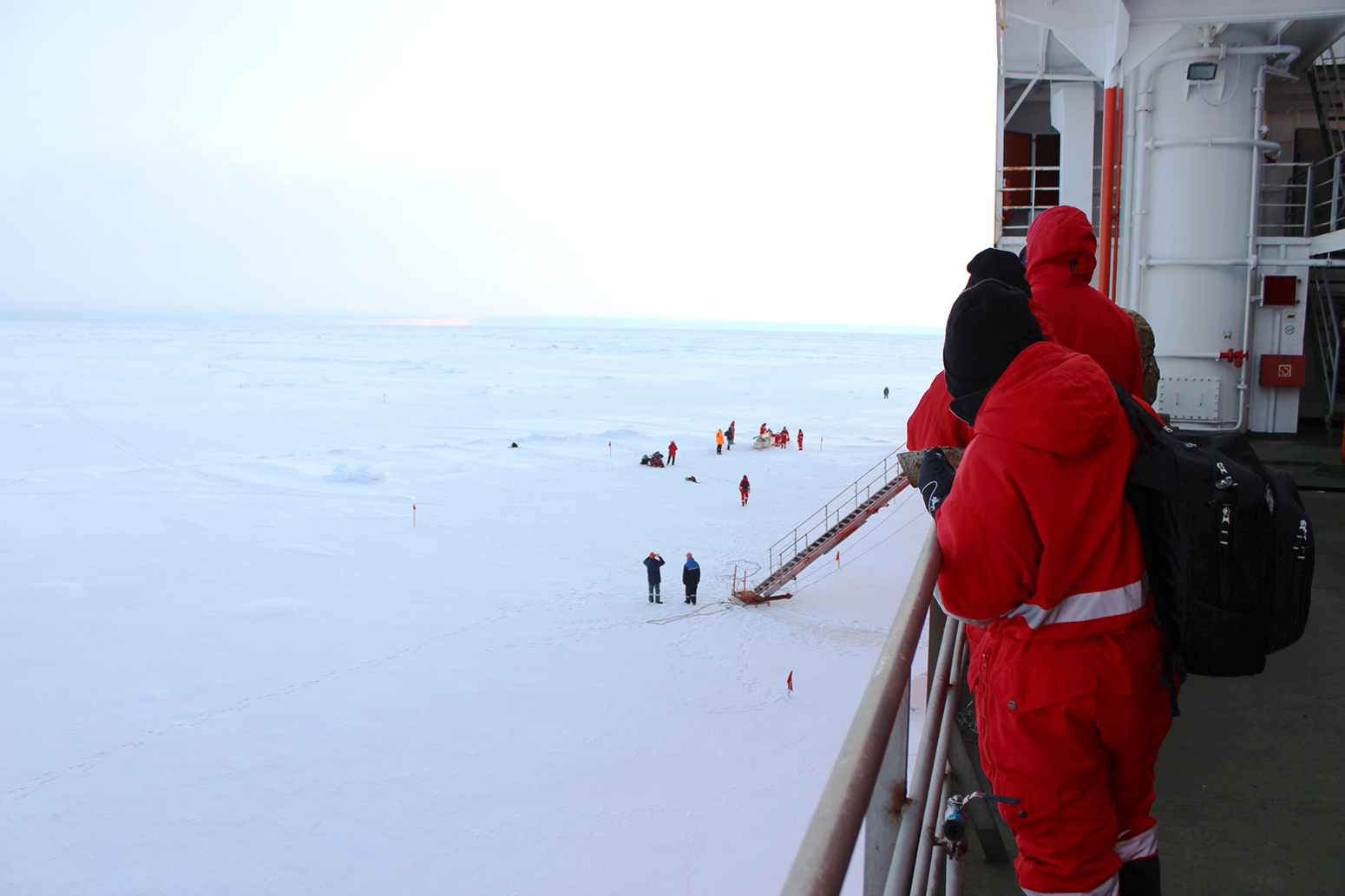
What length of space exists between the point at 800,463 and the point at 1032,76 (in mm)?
17734

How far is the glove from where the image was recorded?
6.30 ft

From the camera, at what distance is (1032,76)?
1088 cm

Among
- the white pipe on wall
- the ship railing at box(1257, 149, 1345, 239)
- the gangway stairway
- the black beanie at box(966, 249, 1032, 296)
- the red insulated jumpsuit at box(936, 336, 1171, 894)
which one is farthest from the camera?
the gangway stairway

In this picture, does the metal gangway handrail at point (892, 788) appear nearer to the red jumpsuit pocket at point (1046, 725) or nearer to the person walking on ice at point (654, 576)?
the red jumpsuit pocket at point (1046, 725)

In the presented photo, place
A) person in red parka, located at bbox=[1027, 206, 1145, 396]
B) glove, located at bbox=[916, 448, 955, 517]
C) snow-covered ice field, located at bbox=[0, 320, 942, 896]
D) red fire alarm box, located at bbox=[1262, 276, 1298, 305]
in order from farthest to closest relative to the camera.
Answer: red fire alarm box, located at bbox=[1262, 276, 1298, 305], snow-covered ice field, located at bbox=[0, 320, 942, 896], person in red parka, located at bbox=[1027, 206, 1145, 396], glove, located at bbox=[916, 448, 955, 517]

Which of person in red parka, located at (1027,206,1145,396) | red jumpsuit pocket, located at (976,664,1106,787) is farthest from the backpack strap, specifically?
person in red parka, located at (1027,206,1145,396)

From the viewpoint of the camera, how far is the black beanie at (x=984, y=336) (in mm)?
1748

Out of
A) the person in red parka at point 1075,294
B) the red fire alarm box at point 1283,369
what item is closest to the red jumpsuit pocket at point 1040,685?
the person in red parka at point 1075,294

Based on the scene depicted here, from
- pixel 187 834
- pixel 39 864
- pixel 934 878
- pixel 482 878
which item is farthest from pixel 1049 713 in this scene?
pixel 39 864

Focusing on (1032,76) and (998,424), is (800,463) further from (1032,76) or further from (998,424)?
(998,424)

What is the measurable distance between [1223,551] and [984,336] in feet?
2.05

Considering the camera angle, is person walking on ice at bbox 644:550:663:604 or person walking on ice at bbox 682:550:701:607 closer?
person walking on ice at bbox 644:550:663:604

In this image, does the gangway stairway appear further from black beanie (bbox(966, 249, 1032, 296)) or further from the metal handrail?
the metal handrail

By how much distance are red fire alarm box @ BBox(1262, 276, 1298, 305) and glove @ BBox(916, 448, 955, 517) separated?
11183 mm
